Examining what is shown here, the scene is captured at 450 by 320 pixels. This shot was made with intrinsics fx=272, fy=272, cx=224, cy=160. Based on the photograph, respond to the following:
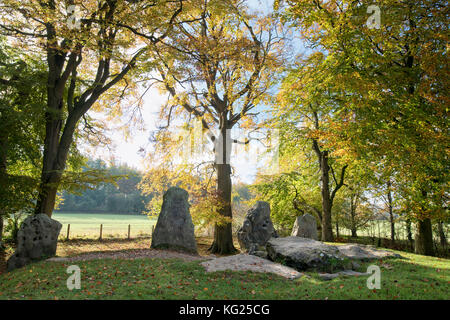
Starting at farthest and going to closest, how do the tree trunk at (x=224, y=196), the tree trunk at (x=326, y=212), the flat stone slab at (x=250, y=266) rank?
the tree trunk at (x=326, y=212) < the tree trunk at (x=224, y=196) < the flat stone slab at (x=250, y=266)

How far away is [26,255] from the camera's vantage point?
28.4ft

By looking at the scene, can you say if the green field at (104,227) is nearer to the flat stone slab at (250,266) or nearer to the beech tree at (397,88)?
the flat stone slab at (250,266)

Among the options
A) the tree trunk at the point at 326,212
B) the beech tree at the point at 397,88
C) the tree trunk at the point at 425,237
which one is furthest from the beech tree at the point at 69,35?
the tree trunk at the point at 425,237

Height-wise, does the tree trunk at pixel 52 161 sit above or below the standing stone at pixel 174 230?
above

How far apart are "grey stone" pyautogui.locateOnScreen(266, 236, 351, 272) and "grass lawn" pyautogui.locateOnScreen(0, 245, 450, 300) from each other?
0.56 metres

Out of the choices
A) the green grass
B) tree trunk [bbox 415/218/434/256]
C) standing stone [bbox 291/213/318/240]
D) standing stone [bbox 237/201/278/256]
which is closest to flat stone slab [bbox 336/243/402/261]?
the green grass

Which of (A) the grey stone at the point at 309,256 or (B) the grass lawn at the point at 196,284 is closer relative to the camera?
(B) the grass lawn at the point at 196,284

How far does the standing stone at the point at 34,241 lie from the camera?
8.61 meters

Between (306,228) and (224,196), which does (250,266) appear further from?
(224,196)

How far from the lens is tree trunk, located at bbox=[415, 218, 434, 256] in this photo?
11.9 m

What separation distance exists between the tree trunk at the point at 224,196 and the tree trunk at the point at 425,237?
864 cm

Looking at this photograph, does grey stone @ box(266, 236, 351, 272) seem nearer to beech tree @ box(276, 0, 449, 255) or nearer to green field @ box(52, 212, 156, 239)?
beech tree @ box(276, 0, 449, 255)

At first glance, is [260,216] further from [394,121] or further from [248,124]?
[394,121]
